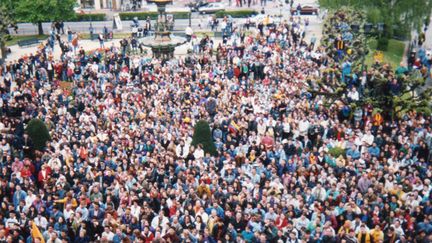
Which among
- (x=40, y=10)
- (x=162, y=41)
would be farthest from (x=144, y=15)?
(x=162, y=41)

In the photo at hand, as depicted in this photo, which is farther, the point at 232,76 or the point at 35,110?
the point at 232,76

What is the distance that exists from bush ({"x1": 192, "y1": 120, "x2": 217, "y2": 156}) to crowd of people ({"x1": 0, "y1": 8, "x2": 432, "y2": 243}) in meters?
0.48

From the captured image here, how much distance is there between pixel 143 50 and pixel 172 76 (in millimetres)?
11874

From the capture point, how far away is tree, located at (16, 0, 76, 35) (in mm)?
49562

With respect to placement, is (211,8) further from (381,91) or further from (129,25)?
(381,91)

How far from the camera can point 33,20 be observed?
49875 mm

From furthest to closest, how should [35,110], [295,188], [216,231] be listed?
[35,110] → [295,188] → [216,231]

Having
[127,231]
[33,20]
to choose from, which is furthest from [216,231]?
[33,20]

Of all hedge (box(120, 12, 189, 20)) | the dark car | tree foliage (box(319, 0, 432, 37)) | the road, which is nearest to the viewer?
tree foliage (box(319, 0, 432, 37))

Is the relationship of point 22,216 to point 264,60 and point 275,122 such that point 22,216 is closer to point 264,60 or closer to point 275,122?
point 275,122

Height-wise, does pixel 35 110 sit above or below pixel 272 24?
below

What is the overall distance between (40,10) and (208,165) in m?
36.5

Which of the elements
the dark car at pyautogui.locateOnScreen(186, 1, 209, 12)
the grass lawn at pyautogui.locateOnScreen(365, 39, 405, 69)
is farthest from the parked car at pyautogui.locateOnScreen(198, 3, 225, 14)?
the grass lawn at pyautogui.locateOnScreen(365, 39, 405, 69)

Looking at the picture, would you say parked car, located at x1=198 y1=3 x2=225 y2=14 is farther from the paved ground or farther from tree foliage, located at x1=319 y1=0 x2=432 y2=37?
tree foliage, located at x1=319 y1=0 x2=432 y2=37
